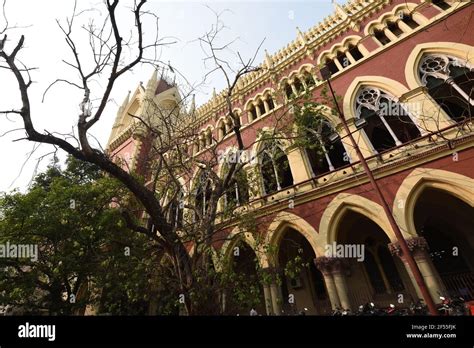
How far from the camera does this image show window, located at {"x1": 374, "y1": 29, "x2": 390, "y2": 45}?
1189 cm

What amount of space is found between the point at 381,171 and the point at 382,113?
8.79 feet

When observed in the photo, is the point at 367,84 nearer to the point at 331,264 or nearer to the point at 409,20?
the point at 409,20

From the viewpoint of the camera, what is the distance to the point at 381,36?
12.2 m

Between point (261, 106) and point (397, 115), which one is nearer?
point (397, 115)

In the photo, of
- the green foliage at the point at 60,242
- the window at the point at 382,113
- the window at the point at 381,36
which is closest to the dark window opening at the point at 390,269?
the window at the point at 382,113

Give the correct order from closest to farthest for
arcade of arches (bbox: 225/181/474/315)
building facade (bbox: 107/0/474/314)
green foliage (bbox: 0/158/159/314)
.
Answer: building facade (bbox: 107/0/474/314) < arcade of arches (bbox: 225/181/474/315) < green foliage (bbox: 0/158/159/314)

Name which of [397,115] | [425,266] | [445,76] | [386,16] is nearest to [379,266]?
[425,266]

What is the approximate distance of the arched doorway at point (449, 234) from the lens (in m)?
9.72

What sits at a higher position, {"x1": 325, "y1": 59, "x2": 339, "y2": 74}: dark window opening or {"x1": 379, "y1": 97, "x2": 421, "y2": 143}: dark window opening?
{"x1": 325, "y1": 59, "x2": 339, "y2": 74}: dark window opening

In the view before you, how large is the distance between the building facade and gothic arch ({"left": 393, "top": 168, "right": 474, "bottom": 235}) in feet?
0.10

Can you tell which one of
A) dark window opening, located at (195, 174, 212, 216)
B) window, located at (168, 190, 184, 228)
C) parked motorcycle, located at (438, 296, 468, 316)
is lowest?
parked motorcycle, located at (438, 296, 468, 316)

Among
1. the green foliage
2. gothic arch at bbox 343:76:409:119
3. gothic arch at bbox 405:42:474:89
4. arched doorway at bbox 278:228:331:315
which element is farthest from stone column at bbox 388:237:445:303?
the green foliage

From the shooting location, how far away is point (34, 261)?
10000 millimetres

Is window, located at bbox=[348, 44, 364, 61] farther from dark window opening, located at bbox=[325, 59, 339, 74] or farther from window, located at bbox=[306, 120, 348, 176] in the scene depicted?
window, located at bbox=[306, 120, 348, 176]
